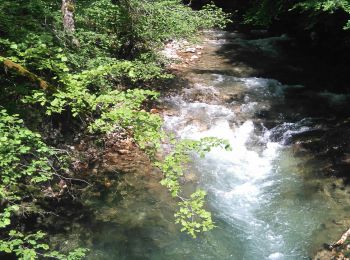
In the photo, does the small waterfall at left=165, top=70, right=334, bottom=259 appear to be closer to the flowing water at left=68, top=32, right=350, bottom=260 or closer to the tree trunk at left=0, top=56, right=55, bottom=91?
the flowing water at left=68, top=32, right=350, bottom=260

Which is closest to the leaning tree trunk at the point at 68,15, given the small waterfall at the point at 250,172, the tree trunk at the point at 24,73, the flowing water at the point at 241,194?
the tree trunk at the point at 24,73

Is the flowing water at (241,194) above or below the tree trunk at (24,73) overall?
below

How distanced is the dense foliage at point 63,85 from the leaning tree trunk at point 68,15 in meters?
0.02

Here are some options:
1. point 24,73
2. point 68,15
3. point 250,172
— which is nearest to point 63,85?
point 24,73

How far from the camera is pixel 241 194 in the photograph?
8.60 m

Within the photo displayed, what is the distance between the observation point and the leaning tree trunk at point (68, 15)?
7559mm

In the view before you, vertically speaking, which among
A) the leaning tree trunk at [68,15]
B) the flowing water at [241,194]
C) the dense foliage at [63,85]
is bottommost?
the flowing water at [241,194]

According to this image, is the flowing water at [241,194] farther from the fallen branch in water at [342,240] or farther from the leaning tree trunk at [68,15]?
the leaning tree trunk at [68,15]

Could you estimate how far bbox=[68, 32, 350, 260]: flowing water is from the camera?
718cm

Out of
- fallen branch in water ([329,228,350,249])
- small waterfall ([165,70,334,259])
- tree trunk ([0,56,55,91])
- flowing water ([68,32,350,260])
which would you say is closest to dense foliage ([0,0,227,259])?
tree trunk ([0,56,55,91])

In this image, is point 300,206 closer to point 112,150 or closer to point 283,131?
point 283,131

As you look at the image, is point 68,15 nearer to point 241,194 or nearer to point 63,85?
point 63,85

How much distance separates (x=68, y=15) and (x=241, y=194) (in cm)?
535

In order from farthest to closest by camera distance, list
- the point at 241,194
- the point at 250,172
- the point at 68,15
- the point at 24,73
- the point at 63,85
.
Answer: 1. the point at 250,172
2. the point at 241,194
3. the point at 68,15
4. the point at 63,85
5. the point at 24,73
